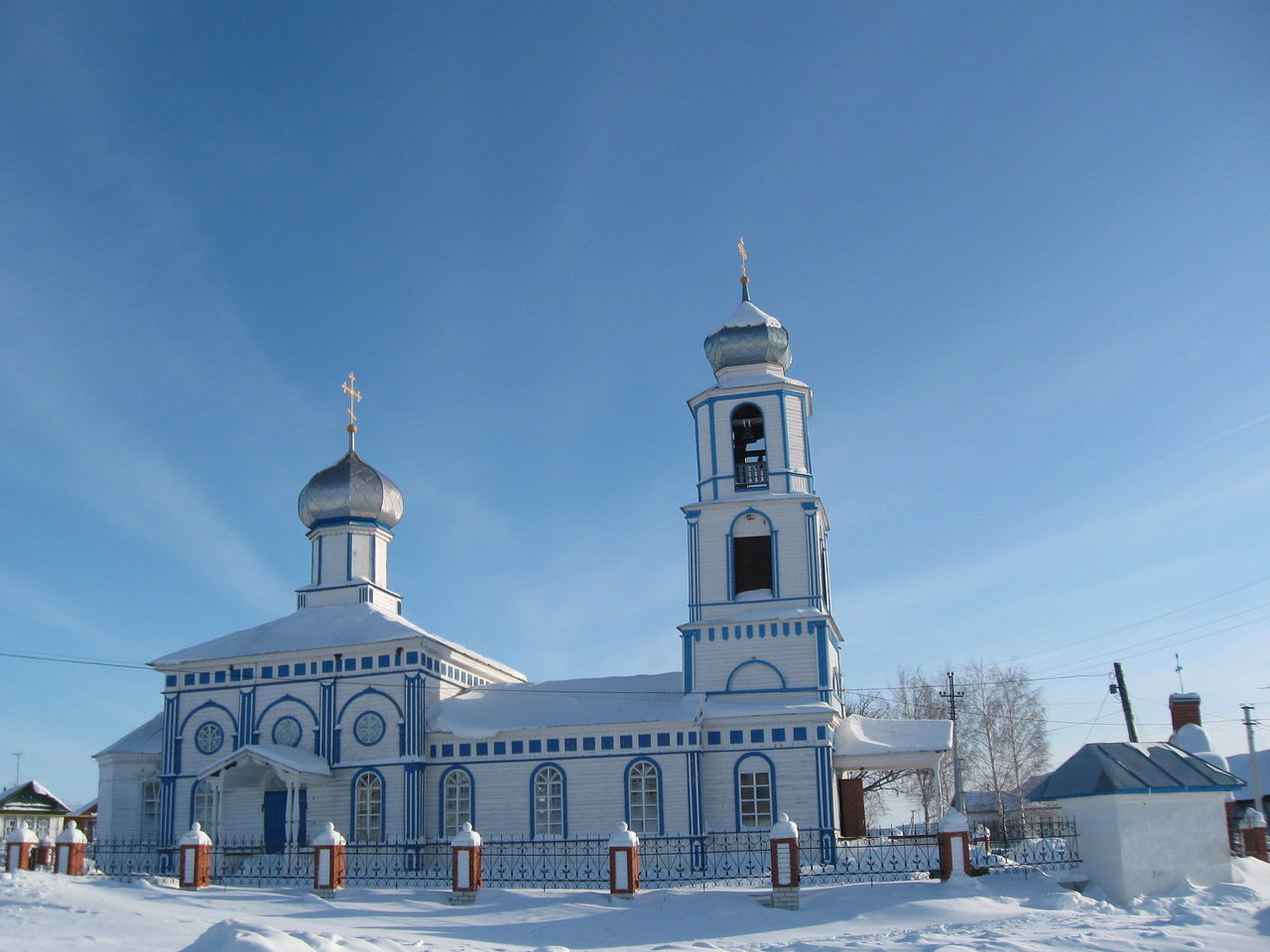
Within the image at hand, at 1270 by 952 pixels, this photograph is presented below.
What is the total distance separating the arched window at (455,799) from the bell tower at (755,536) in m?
4.90

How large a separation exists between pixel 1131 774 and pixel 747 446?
10.9 meters

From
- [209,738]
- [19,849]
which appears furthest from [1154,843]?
[209,738]

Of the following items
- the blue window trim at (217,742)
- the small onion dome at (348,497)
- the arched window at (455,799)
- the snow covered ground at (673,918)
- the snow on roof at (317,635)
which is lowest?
the snow covered ground at (673,918)

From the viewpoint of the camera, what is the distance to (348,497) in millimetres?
28250

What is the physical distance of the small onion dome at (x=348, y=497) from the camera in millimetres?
28297

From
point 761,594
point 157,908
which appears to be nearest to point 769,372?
point 761,594

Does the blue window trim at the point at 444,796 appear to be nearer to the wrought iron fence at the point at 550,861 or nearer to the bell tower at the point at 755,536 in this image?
the wrought iron fence at the point at 550,861

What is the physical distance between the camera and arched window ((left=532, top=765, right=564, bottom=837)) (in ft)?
75.9

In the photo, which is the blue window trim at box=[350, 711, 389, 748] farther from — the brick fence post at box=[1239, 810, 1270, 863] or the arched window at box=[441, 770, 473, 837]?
the brick fence post at box=[1239, 810, 1270, 863]

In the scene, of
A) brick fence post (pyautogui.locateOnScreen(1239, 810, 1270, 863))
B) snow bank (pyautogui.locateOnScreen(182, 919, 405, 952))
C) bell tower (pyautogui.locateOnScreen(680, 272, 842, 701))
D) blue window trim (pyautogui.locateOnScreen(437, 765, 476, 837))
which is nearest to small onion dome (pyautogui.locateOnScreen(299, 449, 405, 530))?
blue window trim (pyautogui.locateOnScreen(437, 765, 476, 837))

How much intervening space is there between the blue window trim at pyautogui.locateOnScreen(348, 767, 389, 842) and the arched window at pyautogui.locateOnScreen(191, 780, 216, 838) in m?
3.03

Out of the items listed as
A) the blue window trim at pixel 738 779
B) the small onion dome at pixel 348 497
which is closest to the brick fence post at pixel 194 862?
the blue window trim at pixel 738 779

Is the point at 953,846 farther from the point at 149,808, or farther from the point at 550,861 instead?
the point at 149,808

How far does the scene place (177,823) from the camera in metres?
24.8
